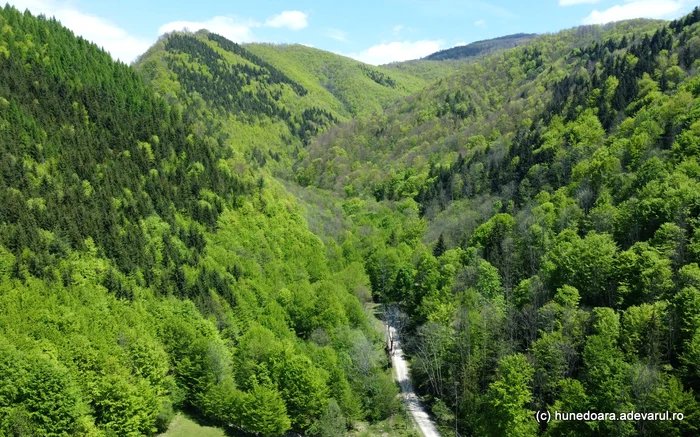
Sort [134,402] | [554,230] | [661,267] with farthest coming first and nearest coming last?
[554,230] → [661,267] → [134,402]

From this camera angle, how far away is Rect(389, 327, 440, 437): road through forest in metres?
68.6

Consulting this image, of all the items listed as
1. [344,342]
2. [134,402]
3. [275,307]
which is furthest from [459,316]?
[134,402]

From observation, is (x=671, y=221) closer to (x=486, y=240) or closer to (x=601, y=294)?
(x=601, y=294)

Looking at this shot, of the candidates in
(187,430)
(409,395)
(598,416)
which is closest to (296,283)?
(409,395)

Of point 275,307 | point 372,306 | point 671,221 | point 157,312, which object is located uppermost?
point 671,221

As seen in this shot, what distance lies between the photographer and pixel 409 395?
256ft

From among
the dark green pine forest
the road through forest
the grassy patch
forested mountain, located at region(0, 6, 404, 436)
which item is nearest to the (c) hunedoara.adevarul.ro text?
the dark green pine forest

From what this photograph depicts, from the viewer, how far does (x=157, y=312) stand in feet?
230

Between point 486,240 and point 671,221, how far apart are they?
3628 cm

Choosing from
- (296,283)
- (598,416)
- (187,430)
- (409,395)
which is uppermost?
(296,283)

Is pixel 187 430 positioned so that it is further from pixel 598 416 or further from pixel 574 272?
pixel 574 272

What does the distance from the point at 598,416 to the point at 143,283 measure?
205 ft

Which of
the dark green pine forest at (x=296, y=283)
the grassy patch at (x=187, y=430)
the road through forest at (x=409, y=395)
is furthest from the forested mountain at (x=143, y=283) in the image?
the road through forest at (x=409, y=395)

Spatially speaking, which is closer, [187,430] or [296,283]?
[187,430]
